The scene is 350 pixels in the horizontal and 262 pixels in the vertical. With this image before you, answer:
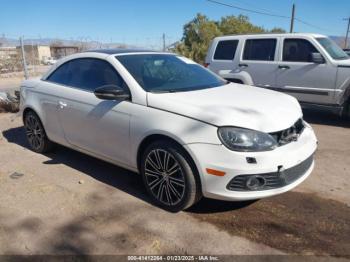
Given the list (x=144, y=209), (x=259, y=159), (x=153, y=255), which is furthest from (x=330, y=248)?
(x=144, y=209)

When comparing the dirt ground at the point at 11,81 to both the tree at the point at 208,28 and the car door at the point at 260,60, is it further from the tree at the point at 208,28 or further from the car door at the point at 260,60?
the car door at the point at 260,60

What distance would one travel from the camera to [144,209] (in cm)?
378

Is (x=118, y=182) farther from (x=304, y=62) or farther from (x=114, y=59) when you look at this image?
(x=304, y=62)

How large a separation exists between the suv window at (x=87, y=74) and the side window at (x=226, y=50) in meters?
4.60

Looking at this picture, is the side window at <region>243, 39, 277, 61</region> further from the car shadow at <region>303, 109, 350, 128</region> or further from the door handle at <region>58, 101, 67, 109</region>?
Result: the door handle at <region>58, 101, 67, 109</region>

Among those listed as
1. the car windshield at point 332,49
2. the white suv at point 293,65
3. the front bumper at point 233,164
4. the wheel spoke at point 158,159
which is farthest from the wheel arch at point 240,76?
the wheel spoke at point 158,159

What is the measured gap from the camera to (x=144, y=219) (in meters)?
3.58

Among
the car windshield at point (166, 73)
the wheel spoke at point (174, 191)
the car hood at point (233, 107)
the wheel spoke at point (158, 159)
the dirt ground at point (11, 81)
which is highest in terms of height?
the car windshield at point (166, 73)

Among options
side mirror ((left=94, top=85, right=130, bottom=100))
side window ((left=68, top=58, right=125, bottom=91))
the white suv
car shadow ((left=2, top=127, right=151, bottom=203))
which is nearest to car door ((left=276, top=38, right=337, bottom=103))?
the white suv

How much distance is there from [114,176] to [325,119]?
17.9 feet

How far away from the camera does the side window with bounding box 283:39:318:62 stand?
7.46 m

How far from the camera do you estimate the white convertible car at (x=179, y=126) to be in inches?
127

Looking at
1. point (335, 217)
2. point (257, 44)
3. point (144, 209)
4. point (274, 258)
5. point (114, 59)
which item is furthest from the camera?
point (257, 44)

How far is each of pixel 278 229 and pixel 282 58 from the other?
533cm
